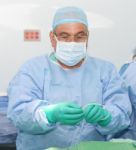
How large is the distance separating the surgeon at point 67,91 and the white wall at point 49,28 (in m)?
0.75

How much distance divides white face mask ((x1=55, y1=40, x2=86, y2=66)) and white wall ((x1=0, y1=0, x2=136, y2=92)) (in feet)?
2.61

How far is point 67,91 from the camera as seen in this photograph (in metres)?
1.55

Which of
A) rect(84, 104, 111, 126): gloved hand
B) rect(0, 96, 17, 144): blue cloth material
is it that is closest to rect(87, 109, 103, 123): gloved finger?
rect(84, 104, 111, 126): gloved hand

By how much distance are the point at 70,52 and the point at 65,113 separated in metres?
0.38

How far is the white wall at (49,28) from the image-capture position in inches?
91.9

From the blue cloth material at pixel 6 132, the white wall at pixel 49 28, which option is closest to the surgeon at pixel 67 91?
the blue cloth material at pixel 6 132

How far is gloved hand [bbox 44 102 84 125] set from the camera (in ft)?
4.24

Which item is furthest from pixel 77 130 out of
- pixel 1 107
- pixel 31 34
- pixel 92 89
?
pixel 31 34

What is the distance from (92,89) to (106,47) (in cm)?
93

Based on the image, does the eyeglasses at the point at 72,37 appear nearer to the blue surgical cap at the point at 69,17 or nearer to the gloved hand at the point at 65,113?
the blue surgical cap at the point at 69,17

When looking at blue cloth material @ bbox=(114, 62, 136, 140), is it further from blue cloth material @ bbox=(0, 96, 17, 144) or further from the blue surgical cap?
blue cloth material @ bbox=(0, 96, 17, 144)

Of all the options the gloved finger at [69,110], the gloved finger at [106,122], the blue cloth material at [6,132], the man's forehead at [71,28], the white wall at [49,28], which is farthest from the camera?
the white wall at [49,28]

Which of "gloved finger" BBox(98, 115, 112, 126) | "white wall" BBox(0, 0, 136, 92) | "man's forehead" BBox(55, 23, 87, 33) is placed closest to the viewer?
"gloved finger" BBox(98, 115, 112, 126)

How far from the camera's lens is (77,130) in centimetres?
150
